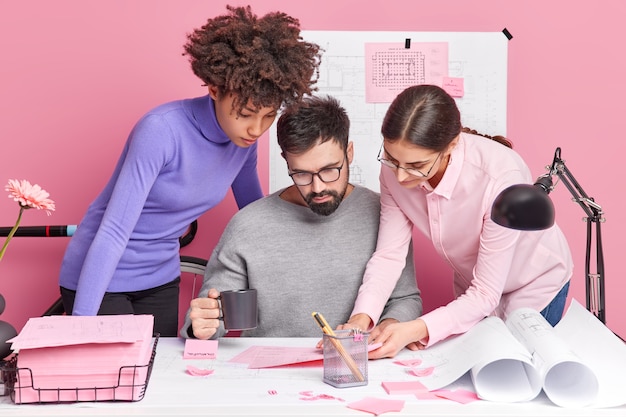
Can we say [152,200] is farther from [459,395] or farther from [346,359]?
[459,395]

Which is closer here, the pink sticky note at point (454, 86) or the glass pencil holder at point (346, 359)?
the glass pencil holder at point (346, 359)

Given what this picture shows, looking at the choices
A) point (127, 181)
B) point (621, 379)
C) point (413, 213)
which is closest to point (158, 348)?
point (127, 181)

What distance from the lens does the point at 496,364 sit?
146cm

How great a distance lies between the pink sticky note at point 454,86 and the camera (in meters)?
2.87

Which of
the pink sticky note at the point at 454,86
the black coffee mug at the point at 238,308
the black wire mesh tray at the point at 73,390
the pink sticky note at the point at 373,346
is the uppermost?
the pink sticky note at the point at 454,86

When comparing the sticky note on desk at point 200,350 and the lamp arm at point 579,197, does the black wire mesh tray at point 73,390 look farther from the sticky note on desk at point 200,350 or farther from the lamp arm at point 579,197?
the lamp arm at point 579,197

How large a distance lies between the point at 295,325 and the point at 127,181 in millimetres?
629

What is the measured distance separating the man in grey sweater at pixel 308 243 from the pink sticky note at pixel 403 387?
0.54 metres

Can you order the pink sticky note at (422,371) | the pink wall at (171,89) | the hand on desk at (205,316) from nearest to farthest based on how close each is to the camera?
1. the pink sticky note at (422,371)
2. the hand on desk at (205,316)
3. the pink wall at (171,89)

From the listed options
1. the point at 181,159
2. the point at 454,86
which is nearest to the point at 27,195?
the point at 181,159

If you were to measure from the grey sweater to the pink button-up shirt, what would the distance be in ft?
0.41

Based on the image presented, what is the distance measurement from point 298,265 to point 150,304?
44 cm

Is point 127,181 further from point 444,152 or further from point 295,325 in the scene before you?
point 444,152

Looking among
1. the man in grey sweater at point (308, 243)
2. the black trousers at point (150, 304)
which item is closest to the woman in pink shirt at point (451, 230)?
the man in grey sweater at point (308, 243)
